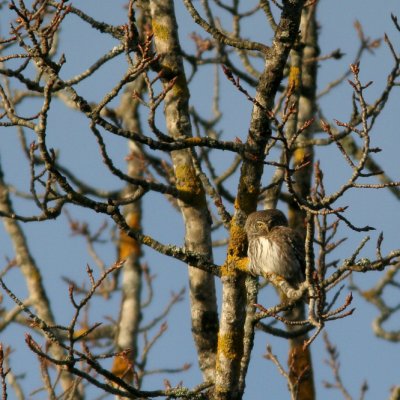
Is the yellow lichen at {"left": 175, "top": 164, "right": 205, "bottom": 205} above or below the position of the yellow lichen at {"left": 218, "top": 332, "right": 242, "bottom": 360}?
above

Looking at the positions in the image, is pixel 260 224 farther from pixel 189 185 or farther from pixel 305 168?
pixel 305 168

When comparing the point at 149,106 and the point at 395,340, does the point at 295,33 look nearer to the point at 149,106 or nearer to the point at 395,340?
the point at 149,106

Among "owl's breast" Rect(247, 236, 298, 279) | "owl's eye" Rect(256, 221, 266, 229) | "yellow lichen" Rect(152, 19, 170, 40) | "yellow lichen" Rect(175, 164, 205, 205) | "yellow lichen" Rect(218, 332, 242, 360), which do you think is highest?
"yellow lichen" Rect(152, 19, 170, 40)

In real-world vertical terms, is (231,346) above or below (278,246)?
below

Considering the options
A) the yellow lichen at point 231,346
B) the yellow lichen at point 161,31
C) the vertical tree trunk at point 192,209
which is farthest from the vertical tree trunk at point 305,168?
the yellow lichen at point 231,346

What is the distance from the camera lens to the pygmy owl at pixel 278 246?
6.31m

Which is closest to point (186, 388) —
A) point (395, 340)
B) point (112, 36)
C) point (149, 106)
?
point (149, 106)

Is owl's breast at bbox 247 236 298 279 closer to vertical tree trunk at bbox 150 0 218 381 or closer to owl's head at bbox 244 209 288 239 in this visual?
owl's head at bbox 244 209 288 239

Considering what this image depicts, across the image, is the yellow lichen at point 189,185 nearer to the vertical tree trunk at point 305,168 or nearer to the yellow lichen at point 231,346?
the vertical tree trunk at point 305,168

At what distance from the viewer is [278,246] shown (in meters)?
6.85

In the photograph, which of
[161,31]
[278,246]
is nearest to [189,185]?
[278,246]

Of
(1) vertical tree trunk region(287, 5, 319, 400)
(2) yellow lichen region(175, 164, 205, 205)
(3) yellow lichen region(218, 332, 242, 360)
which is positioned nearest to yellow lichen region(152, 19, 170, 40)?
(2) yellow lichen region(175, 164, 205, 205)

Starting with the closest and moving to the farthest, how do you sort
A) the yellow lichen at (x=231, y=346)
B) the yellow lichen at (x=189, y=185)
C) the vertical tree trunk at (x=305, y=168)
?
1. the yellow lichen at (x=231, y=346)
2. the yellow lichen at (x=189, y=185)
3. the vertical tree trunk at (x=305, y=168)

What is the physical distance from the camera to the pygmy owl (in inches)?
249
